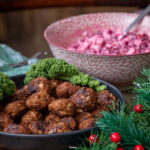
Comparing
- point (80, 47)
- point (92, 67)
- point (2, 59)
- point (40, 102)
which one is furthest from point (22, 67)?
point (40, 102)

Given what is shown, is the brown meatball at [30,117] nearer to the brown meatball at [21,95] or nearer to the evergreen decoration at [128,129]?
the brown meatball at [21,95]

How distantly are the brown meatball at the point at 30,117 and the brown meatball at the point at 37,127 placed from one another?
25mm

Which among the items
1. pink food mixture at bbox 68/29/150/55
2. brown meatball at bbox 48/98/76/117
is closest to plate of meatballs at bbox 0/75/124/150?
brown meatball at bbox 48/98/76/117

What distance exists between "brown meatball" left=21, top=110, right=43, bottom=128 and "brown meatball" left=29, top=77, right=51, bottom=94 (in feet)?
0.33

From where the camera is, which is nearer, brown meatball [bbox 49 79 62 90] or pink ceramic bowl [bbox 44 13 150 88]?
brown meatball [bbox 49 79 62 90]

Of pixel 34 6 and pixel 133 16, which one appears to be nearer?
pixel 133 16

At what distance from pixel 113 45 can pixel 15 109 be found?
705mm

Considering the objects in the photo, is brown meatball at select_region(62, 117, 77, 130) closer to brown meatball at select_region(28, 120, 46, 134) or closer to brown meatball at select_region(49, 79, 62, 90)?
brown meatball at select_region(28, 120, 46, 134)

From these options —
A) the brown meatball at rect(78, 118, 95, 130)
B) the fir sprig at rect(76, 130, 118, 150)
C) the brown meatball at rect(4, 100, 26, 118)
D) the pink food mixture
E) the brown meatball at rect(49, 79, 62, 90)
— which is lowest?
the fir sprig at rect(76, 130, 118, 150)

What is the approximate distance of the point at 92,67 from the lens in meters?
1.29

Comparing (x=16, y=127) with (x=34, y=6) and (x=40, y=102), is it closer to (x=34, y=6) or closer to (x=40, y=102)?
(x=40, y=102)

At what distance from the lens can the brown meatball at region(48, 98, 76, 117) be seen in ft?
3.05

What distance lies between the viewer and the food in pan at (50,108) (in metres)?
0.89

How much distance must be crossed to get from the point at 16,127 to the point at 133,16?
4.09ft
